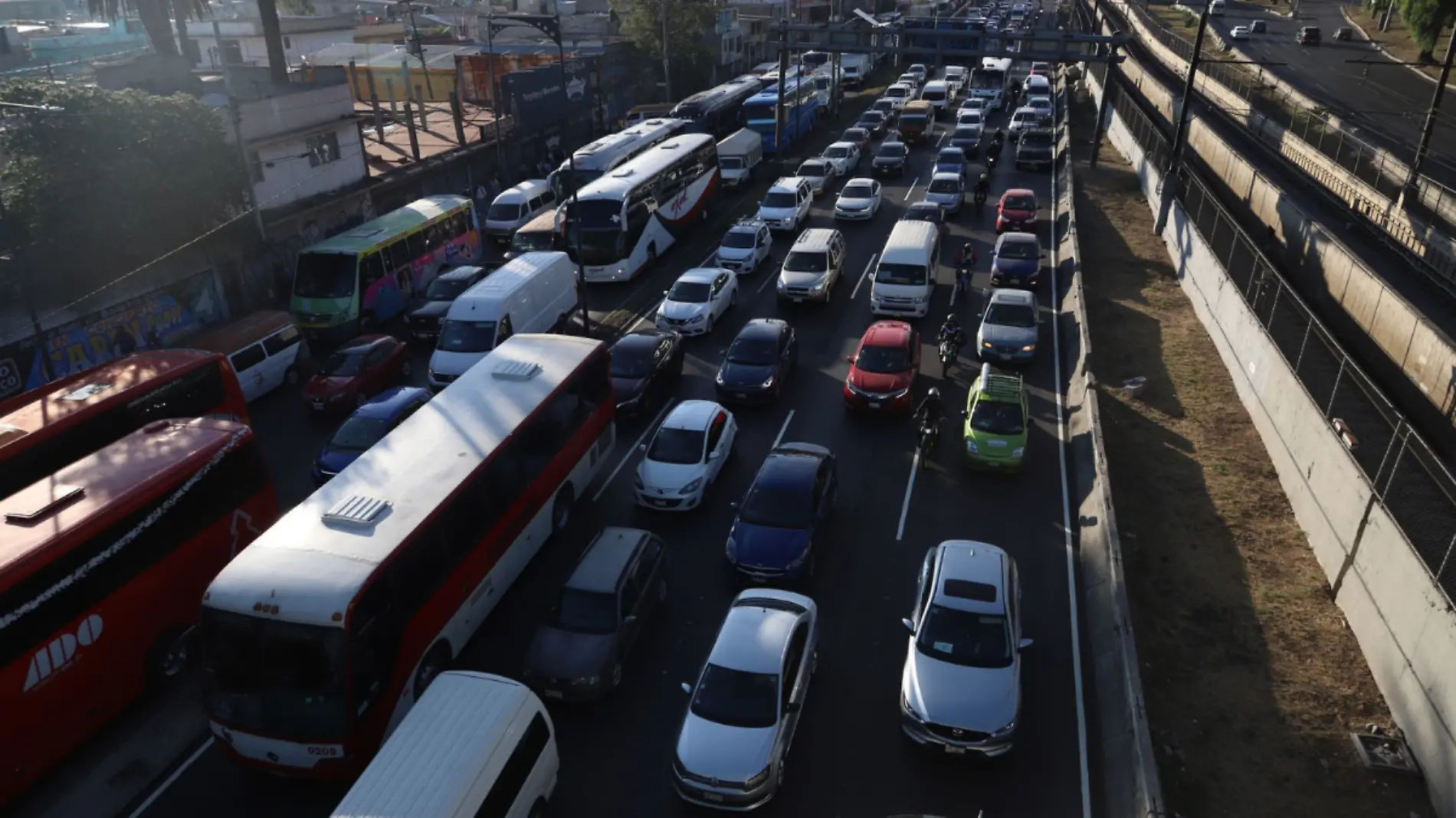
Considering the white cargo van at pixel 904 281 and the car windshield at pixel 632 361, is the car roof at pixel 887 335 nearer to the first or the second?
the white cargo van at pixel 904 281

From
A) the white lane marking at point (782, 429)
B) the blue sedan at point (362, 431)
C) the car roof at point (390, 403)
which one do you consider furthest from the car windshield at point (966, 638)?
the car roof at point (390, 403)

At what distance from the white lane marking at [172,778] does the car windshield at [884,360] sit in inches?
558

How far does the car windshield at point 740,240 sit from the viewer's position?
97.6 feet

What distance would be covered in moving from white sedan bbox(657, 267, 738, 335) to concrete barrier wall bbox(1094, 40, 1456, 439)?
1689 centimetres

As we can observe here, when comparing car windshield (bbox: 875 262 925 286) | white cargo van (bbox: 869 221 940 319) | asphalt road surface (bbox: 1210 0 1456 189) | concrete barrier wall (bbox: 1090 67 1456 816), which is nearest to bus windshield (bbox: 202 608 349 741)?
concrete barrier wall (bbox: 1090 67 1456 816)

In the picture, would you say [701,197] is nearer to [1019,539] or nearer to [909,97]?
[1019,539]

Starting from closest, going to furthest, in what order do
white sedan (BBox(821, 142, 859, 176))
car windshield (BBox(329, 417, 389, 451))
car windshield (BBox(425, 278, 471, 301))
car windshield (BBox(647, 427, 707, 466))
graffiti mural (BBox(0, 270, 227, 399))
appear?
car windshield (BBox(647, 427, 707, 466)), car windshield (BBox(329, 417, 389, 451)), graffiti mural (BBox(0, 270, 227, 399)), car windshield (BBox(425, 278, 471, 301)), white sedan (BBox(821, 142, 859, 176))

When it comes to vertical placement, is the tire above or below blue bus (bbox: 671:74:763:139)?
below

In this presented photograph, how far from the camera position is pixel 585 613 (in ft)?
40.6

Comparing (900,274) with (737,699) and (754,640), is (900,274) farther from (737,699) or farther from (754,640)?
(737,699)

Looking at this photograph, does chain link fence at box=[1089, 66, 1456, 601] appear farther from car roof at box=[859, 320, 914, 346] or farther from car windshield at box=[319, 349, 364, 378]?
car windshield at box=[319, 349, 364, 378]

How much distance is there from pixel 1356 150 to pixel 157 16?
47922mm

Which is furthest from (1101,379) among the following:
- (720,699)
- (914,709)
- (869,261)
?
(720,699)

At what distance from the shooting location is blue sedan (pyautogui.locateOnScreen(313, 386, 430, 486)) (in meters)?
17.1
